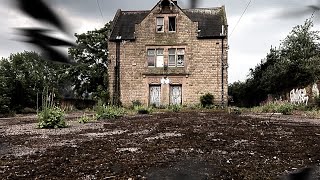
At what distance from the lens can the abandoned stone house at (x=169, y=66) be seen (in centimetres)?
2556

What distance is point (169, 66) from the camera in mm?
25688

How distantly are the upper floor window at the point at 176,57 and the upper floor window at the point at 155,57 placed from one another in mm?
566

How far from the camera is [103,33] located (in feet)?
3.22

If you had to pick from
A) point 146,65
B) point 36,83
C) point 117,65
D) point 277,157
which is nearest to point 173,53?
point 146,65

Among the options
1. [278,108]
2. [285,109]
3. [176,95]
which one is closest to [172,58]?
[176,95]

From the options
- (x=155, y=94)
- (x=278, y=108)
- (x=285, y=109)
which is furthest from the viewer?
(x=155, y=94)

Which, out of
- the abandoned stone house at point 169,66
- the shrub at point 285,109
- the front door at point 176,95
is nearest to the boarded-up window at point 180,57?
the abandoned stone house at point 169,66

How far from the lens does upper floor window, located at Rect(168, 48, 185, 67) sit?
84.1 ft

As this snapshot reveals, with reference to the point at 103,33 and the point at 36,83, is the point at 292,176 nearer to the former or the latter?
the point at 103,33

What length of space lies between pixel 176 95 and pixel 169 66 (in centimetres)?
183

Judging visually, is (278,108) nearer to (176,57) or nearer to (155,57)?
(176,57)

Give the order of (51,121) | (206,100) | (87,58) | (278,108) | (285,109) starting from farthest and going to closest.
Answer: (206,100) → (278,108) → (285,109) → (51,121) → (87,58)

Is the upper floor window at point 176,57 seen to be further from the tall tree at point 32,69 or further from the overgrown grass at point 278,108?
the tall tree at point 32,69

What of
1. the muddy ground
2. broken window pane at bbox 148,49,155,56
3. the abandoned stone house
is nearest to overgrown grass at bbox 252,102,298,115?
the abandoned stone house
